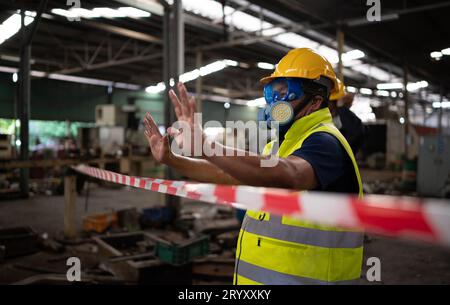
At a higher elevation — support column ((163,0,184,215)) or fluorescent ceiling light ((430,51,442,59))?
fluorescent ceiling light ((430,51,442,59))

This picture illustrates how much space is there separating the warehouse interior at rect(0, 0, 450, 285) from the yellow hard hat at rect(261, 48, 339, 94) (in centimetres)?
70

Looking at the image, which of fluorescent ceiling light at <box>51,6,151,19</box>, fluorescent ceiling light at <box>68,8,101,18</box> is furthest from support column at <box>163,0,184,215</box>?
fluorescent ceiling light at <box>68,8,101,18</box>

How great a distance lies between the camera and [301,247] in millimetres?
1631

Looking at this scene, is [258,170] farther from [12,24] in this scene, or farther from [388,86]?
[388,86]

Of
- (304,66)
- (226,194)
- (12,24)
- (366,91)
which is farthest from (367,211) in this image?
(366,91)

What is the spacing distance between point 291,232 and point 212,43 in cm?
1136

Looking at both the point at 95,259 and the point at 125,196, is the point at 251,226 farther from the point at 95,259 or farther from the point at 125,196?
the point at 125,196

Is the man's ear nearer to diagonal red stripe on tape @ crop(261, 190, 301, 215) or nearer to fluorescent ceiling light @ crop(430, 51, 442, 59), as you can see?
diagonal red stripe on tape @ crop(261, 190, 301, 215)

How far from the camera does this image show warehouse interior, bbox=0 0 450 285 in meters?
5.29

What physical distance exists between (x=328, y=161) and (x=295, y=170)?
0.19 meters

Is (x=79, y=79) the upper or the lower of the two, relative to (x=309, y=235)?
upper

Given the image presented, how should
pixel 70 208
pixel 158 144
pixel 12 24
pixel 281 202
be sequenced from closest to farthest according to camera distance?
pixel 281 202, pixel 158 144, pixel 70 208, pixel 12 24

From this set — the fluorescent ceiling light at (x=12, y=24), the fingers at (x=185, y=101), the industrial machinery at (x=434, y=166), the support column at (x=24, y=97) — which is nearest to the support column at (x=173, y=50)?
the fluorescent ceiling light at (x=12, y=24)

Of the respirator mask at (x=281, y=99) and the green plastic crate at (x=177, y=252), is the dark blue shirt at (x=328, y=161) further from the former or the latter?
the green plastic crate at (x=177, y=252)
